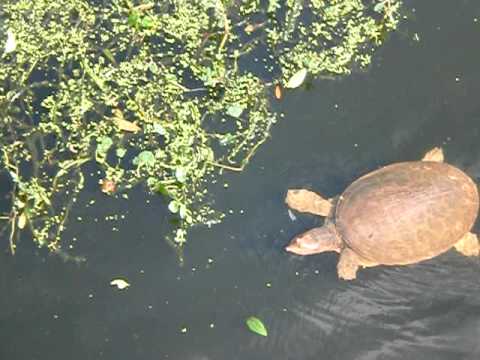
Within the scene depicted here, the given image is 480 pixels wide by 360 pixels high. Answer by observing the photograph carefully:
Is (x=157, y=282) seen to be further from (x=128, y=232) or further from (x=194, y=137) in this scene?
(x=194, y=137)

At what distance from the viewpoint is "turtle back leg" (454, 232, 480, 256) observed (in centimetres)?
267

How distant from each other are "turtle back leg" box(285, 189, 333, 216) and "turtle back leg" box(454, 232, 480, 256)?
484 mm

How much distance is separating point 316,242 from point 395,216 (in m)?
0.30

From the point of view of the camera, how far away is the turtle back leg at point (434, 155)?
9.12ft

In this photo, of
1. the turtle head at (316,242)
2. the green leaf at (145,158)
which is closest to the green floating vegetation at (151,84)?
the green leaf at (145,158)

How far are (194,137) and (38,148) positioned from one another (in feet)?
1.96

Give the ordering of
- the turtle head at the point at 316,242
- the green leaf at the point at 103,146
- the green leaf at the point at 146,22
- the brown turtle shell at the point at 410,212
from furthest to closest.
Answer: the green leaf at the point at 146,22, the green leaf at the point at 103,146, the turtle head at the point at 316,242, the brown turtle shell at the point at 410,212

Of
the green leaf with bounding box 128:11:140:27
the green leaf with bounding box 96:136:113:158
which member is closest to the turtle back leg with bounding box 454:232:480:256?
the green leaf with bounding box 96:136:113:158

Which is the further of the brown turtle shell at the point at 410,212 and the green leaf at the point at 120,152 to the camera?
the green leaf at the point at 120,152

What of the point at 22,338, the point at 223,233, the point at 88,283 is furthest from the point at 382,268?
the point at 22,338

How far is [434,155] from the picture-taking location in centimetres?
278

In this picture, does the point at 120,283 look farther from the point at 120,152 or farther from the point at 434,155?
the point at 434,155

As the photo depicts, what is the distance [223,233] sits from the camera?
2.75m

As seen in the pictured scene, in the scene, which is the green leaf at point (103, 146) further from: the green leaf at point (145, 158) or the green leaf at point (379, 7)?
the green leaf at point (379, 7)
